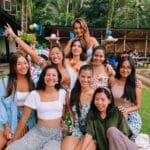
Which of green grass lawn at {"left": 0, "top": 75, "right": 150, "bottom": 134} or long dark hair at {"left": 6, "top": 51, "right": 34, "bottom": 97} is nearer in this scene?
long dark hair at {"left": 6, "top": 51, "right": 34, "bottom": 97}

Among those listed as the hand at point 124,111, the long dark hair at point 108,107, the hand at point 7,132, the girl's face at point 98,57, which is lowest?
the hand at point 7,132

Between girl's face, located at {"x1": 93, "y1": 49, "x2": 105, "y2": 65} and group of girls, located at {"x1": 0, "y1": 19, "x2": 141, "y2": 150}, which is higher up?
girl's face, located at {"x1": 93, "y1": 49, "x2": 105, "y2": 65}

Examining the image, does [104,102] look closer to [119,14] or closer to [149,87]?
[149,87]

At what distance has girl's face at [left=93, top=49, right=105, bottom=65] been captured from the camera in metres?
5.08

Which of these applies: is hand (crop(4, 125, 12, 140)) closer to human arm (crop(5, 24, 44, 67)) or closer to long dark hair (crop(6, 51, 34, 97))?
long dark hair (crop(6, 51, 34, 97))

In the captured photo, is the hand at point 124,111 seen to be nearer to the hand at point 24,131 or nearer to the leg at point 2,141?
the hand at point 24,131

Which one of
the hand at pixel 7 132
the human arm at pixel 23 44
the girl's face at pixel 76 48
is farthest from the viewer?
A: the human arm at pixel 23 44

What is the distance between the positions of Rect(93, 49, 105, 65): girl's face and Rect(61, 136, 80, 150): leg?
1100 mm

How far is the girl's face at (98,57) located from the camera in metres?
5.08

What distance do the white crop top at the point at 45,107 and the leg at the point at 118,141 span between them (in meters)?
0.71

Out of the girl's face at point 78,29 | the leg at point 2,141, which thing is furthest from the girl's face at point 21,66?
the girl's face at point 78,29

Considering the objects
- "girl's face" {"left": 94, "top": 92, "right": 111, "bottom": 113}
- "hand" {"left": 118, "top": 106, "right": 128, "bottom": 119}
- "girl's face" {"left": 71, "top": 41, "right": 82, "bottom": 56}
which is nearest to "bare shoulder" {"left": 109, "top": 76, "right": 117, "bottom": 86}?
"hand" {"left": 118, "top": 106, "right": 128, "bottom": 119}

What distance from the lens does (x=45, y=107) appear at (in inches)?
181

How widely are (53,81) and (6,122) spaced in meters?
0.77
